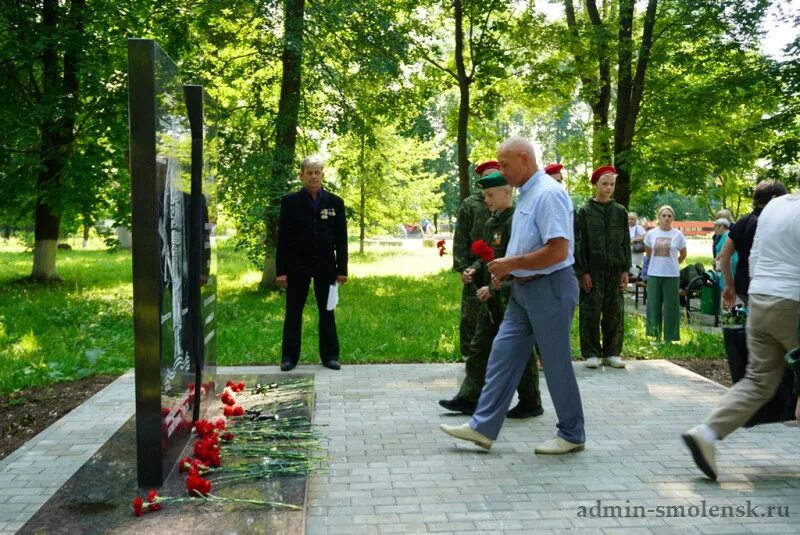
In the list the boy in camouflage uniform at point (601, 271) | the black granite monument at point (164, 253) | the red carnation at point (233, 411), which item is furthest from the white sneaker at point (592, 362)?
the black granite monument at point (164, 253)

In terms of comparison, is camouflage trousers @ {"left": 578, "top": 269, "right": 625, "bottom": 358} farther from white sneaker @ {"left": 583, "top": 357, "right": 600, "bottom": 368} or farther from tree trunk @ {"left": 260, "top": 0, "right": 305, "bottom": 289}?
tree trunk @ {"left": 260, "top": 0, "right": 305, "bottom": 289}

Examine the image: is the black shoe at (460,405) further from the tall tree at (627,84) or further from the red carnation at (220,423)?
the tall tree at (627,84)

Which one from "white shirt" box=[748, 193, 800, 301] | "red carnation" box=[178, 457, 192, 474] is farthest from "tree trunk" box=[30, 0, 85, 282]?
"white shirt" box=[748, 193, 800, 301]

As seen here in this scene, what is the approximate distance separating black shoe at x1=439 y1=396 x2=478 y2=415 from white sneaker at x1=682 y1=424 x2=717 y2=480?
2.11 metres

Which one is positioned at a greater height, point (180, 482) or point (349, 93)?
point (349, 93)

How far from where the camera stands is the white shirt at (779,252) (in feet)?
16.0

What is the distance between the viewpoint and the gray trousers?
545cm

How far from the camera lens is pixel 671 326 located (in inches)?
454

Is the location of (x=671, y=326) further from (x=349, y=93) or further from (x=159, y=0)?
(x=159, y=0)

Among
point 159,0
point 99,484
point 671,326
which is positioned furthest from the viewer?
point 159,0

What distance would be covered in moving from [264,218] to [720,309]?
28.6ft

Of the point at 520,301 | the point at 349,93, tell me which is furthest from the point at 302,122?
the point at 520,301

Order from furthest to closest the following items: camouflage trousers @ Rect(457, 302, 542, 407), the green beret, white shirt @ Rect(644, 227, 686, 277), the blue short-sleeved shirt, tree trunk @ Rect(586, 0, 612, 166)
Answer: tree trunk @ Rect(586, 0, 612, 166) → white shirt @ Rect(644, 227, 686, 277) → camouflage trousers @ Rect(457, 302, 542, 407) → the green beret → the blue short-sleeved shirt

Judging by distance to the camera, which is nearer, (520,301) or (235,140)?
(520,301)
